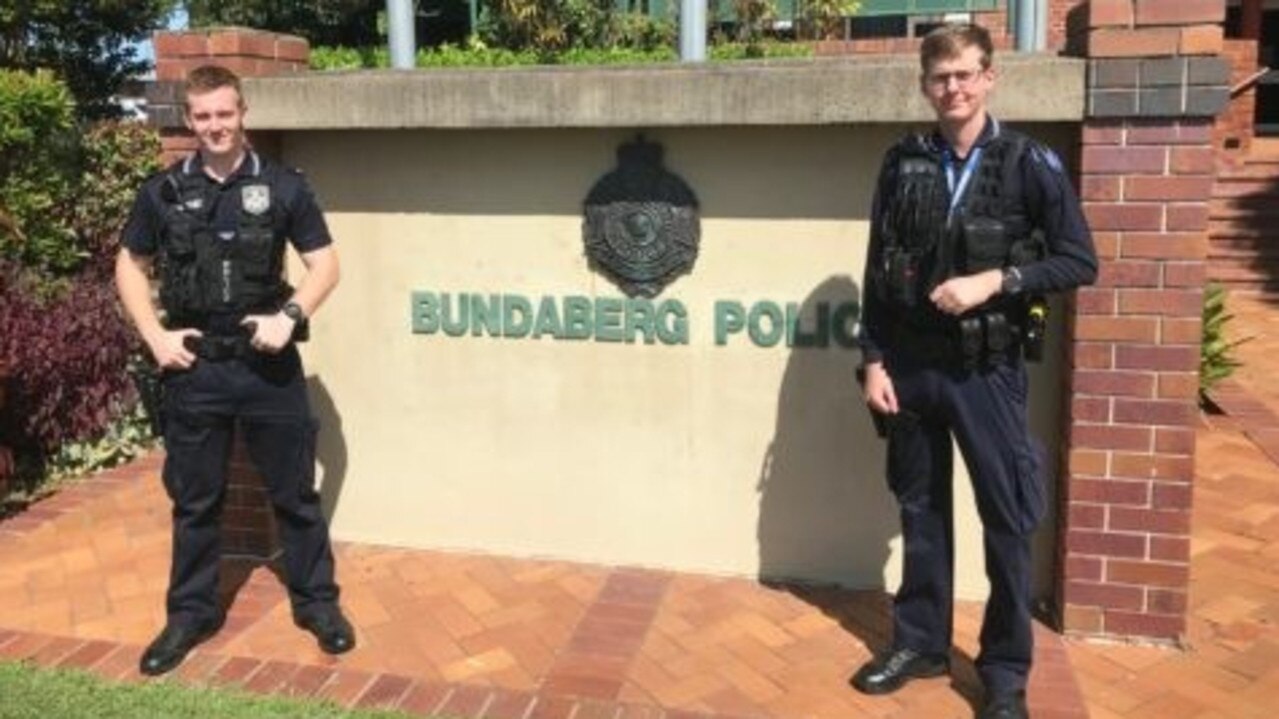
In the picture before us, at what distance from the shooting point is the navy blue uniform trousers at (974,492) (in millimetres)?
3555

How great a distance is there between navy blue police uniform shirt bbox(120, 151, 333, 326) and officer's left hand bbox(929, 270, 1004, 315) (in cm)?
200

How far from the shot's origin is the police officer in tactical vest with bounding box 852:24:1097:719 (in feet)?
11.2

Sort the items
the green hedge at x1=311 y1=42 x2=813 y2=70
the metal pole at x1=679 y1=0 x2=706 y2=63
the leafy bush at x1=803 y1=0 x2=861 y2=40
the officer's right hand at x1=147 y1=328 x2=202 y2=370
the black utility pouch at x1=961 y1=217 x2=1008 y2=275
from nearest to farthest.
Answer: the black utility pouch at x1=961 y1=217 x2=1008 y2=275, the officer's right hand at x1=147 y1=328 x2=202 y2=370, the metal pole at x1=679 y1=0 x2=706 y2=63, the green hedge at x1=311 y1=42 x2=813 y2=70, the leafy bush at x1=803 y1=0 x2=861 y2=40

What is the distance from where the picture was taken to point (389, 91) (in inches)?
179

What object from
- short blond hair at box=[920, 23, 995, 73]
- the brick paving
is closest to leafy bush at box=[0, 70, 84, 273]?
the brick paving

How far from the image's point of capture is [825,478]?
4605 mm

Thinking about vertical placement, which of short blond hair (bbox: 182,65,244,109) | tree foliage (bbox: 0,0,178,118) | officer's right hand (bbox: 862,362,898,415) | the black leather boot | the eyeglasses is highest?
tree foliage (bbox: 0,0,178,118)

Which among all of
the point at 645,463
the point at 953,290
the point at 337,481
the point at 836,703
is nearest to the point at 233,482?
the point at 337,481

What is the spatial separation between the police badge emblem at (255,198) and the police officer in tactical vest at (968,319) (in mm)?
1876

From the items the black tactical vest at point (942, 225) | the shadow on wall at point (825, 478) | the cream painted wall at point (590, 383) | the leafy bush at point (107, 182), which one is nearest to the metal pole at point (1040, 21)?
the cream painted wall at point (590, 383)

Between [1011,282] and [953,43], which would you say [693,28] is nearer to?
[953,43]

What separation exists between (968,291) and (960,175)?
36 centimetres

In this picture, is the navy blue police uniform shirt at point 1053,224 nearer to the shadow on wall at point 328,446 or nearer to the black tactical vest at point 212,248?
the black tactical vest at point 212,248

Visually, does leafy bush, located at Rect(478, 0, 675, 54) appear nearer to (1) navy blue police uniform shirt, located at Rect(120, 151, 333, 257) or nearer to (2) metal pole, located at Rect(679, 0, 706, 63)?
(2) metal pole, located at Rect(679, 0, 706, 63)
